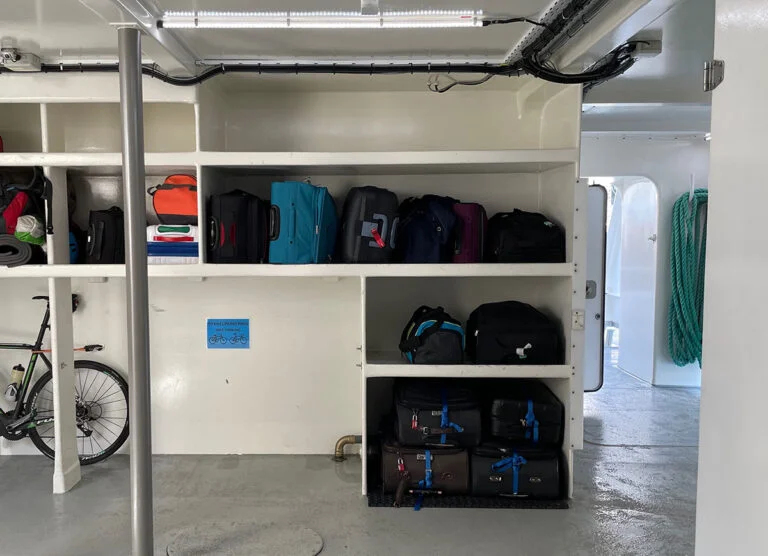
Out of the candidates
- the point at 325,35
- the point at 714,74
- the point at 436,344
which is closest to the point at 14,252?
Result: the point at 325,35

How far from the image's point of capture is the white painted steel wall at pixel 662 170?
5.93 m

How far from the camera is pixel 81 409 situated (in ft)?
12.8

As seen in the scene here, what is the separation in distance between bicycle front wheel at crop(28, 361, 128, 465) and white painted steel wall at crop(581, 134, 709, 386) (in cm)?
482

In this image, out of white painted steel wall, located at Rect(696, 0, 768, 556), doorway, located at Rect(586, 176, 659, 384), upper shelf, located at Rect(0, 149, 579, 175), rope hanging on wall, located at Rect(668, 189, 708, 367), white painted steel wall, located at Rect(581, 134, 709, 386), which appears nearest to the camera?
white painted steel wall, located at Rect(696, 0, 768, 556)

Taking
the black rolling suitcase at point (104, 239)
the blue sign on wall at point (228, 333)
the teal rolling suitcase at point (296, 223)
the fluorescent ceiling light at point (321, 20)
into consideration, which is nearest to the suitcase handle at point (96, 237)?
the black rolling suitcase at point (104, 239)

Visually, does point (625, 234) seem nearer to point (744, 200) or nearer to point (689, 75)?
point (689, 75)

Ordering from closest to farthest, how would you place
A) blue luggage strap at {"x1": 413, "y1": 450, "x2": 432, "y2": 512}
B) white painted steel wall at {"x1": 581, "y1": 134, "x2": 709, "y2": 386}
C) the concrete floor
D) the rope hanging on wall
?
the concrete floor
blue luggage strap at {"x1": 413, "y1": 450, "x2": 432, "y2": 512}
the rope hanging on wall
white painted steel wall at {"x1": 581, "y1": 134, "x2": 709, "y2": 386}

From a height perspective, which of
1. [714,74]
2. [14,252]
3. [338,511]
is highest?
[714,74]

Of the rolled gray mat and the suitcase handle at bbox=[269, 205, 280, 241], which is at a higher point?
the suitcase handle at bbox=[269, 205, 280, 241]

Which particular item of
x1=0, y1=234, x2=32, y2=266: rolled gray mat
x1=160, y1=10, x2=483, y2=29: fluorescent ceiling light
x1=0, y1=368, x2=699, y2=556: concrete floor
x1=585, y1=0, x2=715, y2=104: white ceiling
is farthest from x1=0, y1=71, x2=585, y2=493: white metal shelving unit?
x1=160, y1=10, x2=483, y2=29: fluorescent ceiling light

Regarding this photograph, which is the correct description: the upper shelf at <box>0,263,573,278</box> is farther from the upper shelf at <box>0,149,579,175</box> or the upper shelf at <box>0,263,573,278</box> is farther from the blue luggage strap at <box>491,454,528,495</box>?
the blue luggage strap at <box>491,454,528,495</box>

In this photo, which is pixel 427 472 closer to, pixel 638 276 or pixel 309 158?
pixel 309 158

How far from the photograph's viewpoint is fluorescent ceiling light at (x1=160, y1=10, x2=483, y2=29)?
244cm

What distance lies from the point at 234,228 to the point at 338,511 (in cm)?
171
